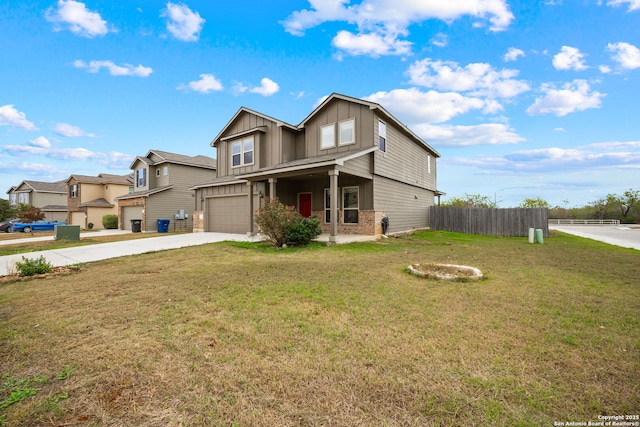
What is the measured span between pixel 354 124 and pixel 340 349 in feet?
39.9

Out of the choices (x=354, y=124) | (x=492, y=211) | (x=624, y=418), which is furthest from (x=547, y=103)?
(x=624, y=418)

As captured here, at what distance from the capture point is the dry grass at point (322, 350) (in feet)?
6.65

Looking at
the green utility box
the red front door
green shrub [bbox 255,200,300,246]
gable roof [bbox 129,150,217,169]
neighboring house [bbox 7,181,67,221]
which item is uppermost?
gable roof [bbox 129,150,217,169]

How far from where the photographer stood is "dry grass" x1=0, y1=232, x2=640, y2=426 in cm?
203

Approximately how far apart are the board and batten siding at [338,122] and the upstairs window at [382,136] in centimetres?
73

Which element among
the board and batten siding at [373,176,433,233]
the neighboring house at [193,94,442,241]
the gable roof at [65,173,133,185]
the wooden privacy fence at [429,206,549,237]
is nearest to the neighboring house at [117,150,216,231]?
the neighboring house at [193,94,442,241]

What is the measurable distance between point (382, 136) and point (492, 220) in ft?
32.5

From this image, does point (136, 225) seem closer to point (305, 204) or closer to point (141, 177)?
point (141, 177)

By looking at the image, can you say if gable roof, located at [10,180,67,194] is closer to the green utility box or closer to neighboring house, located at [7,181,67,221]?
neighboring house, located at [7,181,67,221]

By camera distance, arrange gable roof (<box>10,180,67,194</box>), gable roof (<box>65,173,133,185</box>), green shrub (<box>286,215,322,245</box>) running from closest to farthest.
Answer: green shrub (<box>286,215,322,245</box>)
gable roof (<box>65,173,133,185</box>)
gable roof (<box>10,180,67,194</box>)

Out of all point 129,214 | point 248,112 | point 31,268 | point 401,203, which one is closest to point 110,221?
point 129,214

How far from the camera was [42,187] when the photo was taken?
3738 cm

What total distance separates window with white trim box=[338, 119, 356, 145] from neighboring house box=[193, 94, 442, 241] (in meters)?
0.05

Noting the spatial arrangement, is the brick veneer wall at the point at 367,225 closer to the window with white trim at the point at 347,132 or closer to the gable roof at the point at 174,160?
the window with white trim at the point at 347,132
